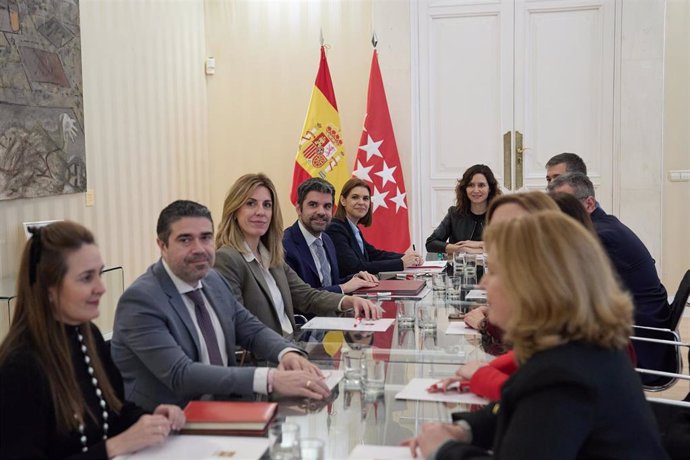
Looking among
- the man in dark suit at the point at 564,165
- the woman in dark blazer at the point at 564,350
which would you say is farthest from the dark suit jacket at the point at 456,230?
the woman in dark blazer at the point at 564,350

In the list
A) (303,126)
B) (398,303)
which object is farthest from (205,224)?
(303,126)

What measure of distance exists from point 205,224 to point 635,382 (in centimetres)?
156

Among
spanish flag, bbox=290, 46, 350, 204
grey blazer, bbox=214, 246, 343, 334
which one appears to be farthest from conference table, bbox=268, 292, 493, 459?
spanish flag, bbox=290, 46, 350, 204

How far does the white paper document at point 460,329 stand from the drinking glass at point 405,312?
0.51 ft

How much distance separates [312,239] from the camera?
14.3ft

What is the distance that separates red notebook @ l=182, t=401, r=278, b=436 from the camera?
72.1 inches

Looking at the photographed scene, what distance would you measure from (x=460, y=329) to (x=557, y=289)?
5.67 ft

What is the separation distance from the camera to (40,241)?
1786mm

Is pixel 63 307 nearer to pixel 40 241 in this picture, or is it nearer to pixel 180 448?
pixel 40 241

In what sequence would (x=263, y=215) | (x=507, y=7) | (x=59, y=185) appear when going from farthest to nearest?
(x=507, y=7), (x=59, y=185), (x=263, y=215)

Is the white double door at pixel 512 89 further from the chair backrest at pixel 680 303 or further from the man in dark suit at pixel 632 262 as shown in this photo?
the chair backrest at pixel 680 303

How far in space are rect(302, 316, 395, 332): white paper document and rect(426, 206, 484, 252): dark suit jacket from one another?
2.50 meters

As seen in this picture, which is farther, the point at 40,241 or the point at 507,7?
the point at 507,7

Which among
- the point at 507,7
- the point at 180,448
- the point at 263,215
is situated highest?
the point at 507,7
